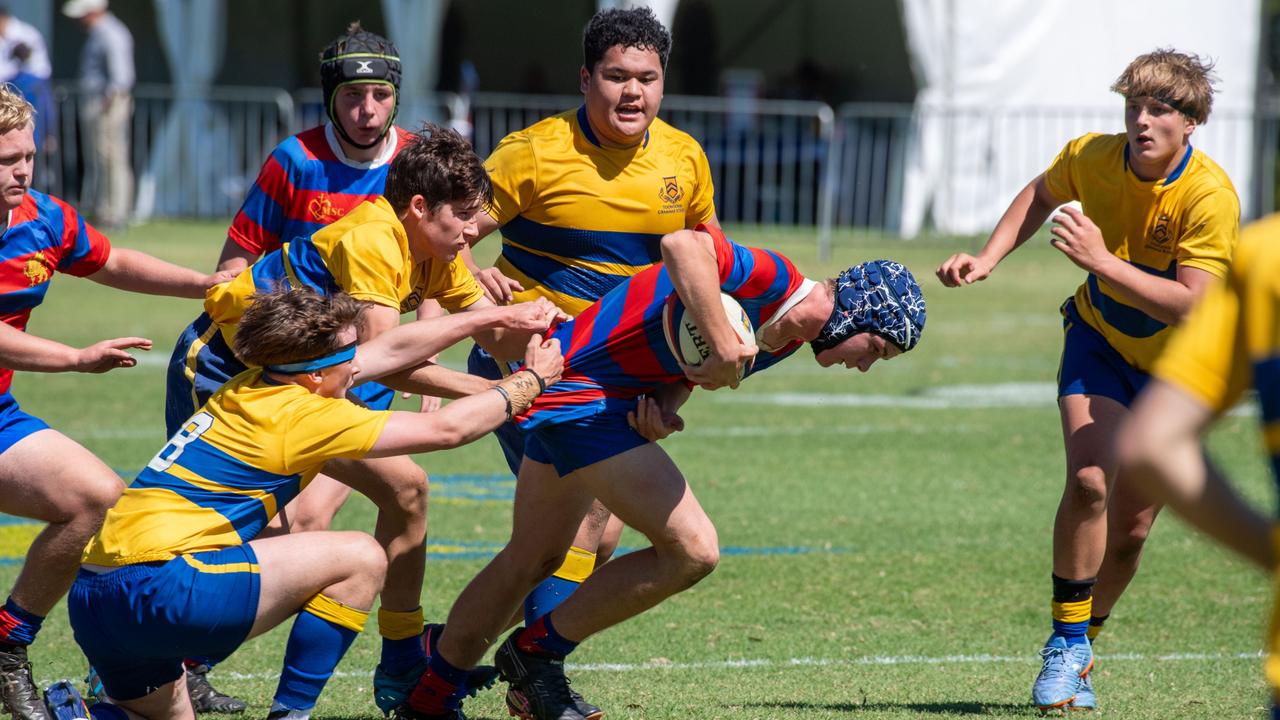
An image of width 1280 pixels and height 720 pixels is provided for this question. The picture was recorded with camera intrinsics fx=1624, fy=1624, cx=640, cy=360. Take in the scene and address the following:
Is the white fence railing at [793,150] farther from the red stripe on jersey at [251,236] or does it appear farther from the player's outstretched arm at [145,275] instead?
the player's outstretched arm at [145,275]

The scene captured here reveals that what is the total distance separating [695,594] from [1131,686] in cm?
193

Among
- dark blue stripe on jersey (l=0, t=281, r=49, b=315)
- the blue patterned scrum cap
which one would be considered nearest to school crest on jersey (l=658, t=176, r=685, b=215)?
the blue patterned scrum cap

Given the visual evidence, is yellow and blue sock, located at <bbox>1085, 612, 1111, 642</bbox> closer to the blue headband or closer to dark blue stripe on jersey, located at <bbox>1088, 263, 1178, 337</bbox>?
dark blue stripe on jersey, located at <bbox>1088, 263, 1178, 337</bbox>

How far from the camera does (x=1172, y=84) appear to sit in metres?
5.23

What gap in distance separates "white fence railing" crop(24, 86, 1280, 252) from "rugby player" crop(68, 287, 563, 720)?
47.7 ft

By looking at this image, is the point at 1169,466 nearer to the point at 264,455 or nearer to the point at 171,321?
the point at 264,455

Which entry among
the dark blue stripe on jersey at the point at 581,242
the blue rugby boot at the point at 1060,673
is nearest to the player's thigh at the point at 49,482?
the dark blue stripe on jersey at the point at 581,242

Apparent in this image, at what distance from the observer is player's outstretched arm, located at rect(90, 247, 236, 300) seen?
538cm

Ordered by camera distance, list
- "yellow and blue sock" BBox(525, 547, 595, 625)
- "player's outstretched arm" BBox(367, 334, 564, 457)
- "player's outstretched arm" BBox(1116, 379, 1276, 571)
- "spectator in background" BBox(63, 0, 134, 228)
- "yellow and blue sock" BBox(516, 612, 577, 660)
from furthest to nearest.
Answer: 1. "spectator in background" BBox(63, 0, 134, 228)
2. "yellow and blue sock" BBox(525, 547, 595, 625)
3. "yellow and blue sock" BBox(516, 612, 577, 660)
4. "player's outstretched arm" BBox(367, 334, 564, 457)
5. "player's outstretched arm" BBox(1116, 379, 1276, 571)

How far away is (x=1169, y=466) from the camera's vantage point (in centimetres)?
246

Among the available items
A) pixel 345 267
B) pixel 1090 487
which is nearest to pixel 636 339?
pixel 345 267

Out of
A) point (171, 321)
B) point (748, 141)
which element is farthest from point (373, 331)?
point (748, 141)

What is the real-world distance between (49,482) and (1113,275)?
10.8ft

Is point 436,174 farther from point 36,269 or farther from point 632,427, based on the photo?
point 36,269
